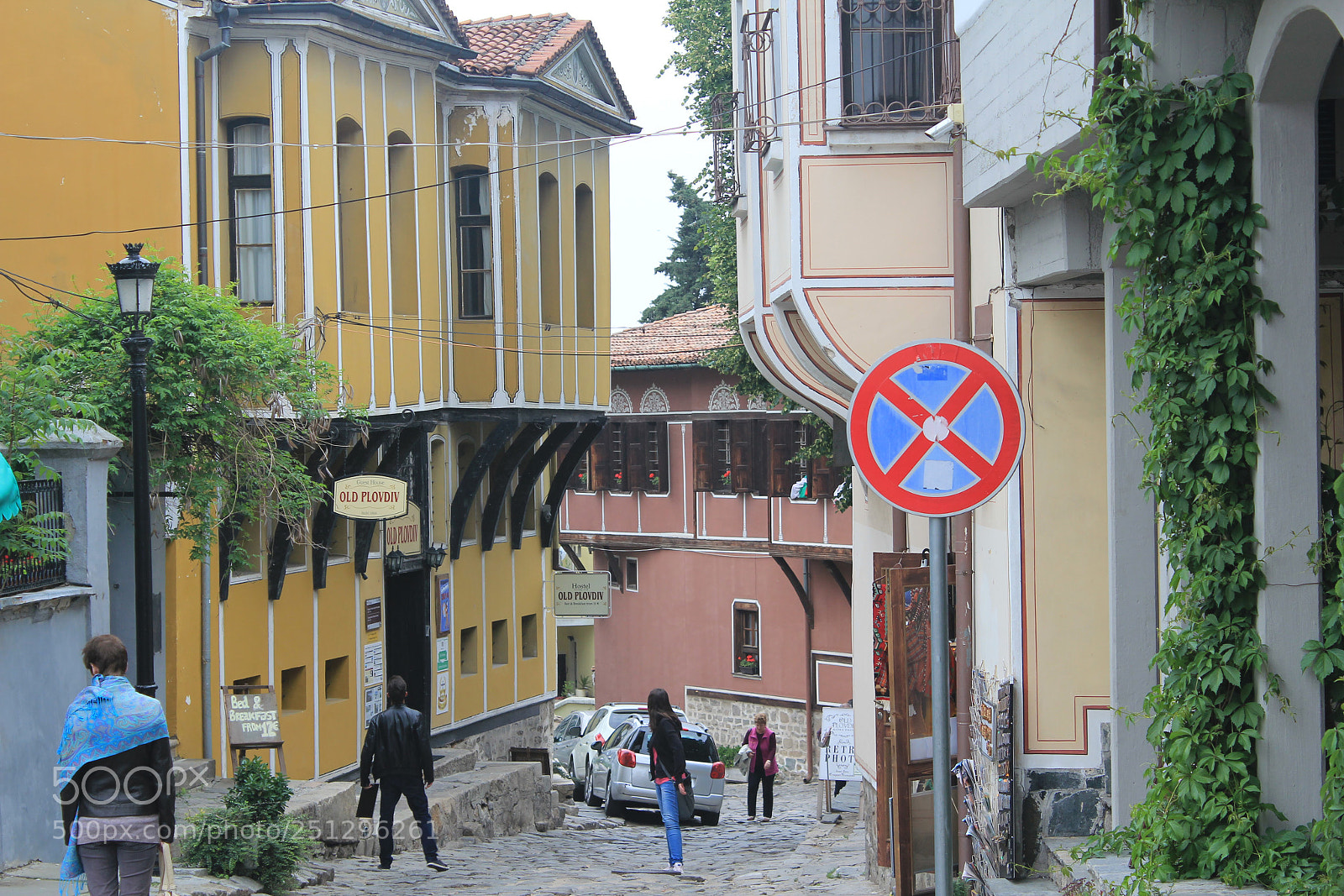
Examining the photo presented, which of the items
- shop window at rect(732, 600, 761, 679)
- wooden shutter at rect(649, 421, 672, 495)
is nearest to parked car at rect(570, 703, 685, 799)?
shop window at rect(732, 600, 761, 679)

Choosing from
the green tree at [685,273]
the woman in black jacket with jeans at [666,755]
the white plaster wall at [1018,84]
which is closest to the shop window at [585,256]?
the woman in black jacket with jeans at [666,755]

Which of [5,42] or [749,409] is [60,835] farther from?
[749,409]

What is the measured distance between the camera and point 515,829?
59.1 ft

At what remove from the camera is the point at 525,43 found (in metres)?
23.0

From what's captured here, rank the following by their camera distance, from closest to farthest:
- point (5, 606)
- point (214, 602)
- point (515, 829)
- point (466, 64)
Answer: point (5, 606) → point (214, 602) → point (515, 829) → point (466, 64)

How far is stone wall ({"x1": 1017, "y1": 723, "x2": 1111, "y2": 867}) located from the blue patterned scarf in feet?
14.1

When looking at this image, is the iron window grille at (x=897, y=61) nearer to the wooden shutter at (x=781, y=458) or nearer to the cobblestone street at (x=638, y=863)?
the cobblestone street at (x=638, y=863)

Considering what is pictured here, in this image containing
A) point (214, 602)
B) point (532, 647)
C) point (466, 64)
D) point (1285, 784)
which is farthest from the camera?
point (532, 647)

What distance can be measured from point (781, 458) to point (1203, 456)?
2576 centimetres

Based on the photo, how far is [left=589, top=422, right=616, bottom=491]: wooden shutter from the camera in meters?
35.1

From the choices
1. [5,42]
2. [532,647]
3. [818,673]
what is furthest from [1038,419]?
[818,673]

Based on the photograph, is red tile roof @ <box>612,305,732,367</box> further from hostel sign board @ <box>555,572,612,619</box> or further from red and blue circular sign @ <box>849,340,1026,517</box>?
red and blue circular sign @ <box>849,340,1026,517</box>

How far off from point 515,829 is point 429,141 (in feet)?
30.9

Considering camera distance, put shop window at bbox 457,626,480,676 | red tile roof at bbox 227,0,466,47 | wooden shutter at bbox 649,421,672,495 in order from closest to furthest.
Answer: red tile roof at bbox 227,0,466,47 < shop window at bbox 457,626,480,676 < wooden shutter at bbox 649,421,672,495
